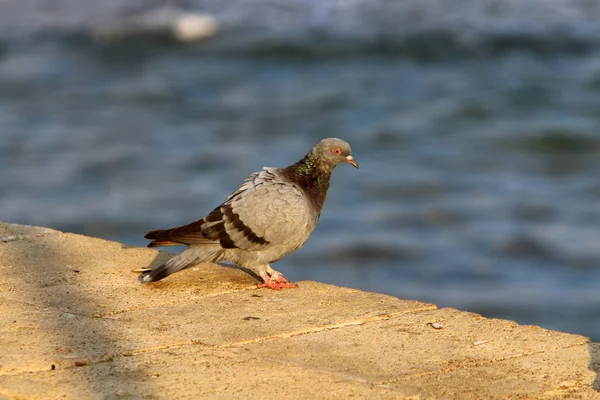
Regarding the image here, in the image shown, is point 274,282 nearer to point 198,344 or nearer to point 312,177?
point 312,177

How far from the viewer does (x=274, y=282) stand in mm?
7223

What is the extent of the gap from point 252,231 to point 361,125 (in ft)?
54.2

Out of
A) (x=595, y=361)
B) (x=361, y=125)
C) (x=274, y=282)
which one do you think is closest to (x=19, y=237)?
(x=274, y=282)

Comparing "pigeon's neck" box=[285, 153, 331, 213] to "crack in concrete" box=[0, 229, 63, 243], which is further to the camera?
"crack in concrete" box=[0, 229, 63, 243]

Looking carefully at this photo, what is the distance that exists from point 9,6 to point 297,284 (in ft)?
97.8

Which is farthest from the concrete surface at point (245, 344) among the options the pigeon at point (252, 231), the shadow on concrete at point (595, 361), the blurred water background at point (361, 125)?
the blurred water background at point (361, 125)

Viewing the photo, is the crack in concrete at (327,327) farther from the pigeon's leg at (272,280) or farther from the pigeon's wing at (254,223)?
the pigeon's wing at (254,223)

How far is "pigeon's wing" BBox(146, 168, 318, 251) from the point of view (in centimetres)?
709

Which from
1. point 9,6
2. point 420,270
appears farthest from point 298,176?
point 9,6

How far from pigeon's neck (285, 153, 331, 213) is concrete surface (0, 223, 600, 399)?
0.68 m

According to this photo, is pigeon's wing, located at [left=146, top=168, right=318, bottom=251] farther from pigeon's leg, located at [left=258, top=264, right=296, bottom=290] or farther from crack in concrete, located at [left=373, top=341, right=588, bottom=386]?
crack in concrete, located at [left=373, top=341, right=588, bottom=386]

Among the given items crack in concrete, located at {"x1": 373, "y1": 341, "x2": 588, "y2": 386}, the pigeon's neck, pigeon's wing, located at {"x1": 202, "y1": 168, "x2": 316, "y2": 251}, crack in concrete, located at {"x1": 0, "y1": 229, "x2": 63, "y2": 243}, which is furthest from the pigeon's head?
crack in concrete, located at {"x1": 373, "y1": 341, "x2": 588, "y2": 386}

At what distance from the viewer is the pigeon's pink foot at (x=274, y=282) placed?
711 cm

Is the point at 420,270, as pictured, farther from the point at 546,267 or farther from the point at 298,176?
the point at 298,176
